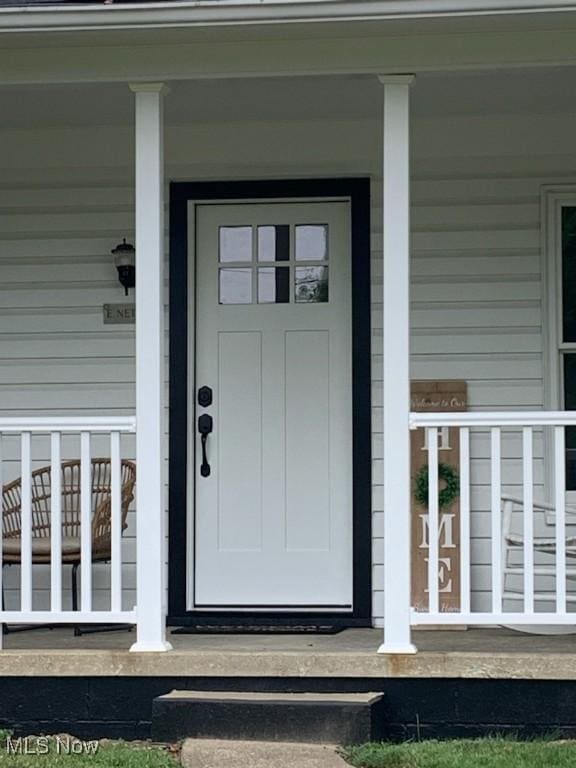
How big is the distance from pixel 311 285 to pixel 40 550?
6.10ft

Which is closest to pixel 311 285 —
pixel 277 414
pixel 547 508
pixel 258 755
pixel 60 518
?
pixel 277 414

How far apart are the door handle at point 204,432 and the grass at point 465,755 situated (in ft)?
6.62

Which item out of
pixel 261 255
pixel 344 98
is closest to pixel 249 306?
pixel 261 255

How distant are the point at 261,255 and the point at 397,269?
1.49 meters

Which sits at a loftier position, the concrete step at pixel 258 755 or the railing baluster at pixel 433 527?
the railing baluster at pixel 433 527

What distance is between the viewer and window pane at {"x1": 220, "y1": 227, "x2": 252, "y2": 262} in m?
6.52

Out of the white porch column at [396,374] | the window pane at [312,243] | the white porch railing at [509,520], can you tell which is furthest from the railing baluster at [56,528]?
the window pane at [312,243]

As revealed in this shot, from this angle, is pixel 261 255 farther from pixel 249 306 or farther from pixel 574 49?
pixel 574 49

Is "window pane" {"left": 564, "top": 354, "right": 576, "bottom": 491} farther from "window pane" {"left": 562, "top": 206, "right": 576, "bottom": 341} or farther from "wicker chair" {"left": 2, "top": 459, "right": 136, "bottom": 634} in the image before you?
"wicker chair" {"left": 2, "top": 459, "right": 136, "bottom": 634}

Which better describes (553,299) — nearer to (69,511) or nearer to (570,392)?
(570,392)

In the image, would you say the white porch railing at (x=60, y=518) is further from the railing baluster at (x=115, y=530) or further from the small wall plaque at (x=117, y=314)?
the small wall plaque at (x=117, y=314)

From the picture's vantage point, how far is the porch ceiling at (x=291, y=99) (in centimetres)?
565

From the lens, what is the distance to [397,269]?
5.15 m

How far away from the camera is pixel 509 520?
610 cm
